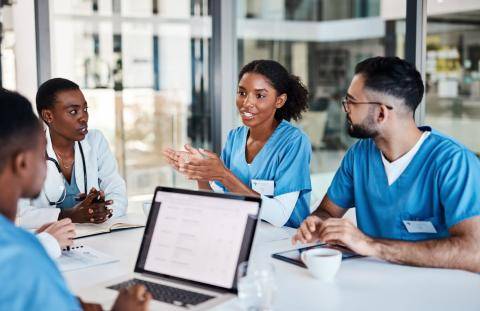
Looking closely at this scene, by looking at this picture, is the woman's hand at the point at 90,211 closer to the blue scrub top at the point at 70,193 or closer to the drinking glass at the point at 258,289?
the blue scrub top at the point at 70,193

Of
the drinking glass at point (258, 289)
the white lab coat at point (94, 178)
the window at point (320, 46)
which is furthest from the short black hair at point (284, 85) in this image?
the window at point (320, 46)

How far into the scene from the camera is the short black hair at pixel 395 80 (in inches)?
83.2

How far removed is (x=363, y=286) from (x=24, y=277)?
0.96 metres

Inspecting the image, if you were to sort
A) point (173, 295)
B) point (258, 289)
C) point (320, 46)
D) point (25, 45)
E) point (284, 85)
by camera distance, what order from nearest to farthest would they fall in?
point (258, 289) < point (173, 295) < point (284, 85) < point (25, 45) < point (320, 46)

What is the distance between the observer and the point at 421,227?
2047 millimetres

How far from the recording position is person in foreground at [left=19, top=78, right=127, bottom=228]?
8.75 feet

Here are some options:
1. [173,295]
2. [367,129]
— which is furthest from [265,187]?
[173,295]

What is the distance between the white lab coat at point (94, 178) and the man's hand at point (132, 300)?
1.27m

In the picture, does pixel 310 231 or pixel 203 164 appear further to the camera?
pixel 203 164

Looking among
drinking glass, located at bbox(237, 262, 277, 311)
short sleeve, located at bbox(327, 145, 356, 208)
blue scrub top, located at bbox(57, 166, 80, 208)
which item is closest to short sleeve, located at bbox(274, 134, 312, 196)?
short sleeve, located at bbox(327, 145, 356, 208)

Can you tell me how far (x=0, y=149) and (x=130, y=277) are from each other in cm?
67

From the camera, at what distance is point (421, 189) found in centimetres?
205

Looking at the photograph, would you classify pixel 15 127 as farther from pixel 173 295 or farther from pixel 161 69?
pixel 161 69

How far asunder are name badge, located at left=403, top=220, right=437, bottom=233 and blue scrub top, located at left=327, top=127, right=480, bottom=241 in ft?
0.05
